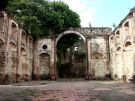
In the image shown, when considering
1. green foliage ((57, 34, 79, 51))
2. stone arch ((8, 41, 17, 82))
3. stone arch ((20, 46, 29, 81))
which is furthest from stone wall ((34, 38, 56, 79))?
stone arch ((8, 41, 17, 82))

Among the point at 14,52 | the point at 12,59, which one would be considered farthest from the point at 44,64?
the point at 12,59

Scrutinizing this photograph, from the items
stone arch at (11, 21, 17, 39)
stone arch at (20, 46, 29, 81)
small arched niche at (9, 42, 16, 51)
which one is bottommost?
stone arch at (20, 46, 29, 81)

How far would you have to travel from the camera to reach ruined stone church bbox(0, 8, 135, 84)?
21.0 m

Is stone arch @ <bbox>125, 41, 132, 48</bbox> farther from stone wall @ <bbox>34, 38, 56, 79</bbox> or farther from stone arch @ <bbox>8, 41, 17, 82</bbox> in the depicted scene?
stone arch @ <bbox>8, 41, 17, 82</bbox>

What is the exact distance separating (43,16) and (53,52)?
503cm

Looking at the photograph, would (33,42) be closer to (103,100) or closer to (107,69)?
(107,69)

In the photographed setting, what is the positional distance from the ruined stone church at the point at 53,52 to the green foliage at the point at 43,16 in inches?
64.2

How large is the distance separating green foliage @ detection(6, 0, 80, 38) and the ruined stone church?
5.35 ft

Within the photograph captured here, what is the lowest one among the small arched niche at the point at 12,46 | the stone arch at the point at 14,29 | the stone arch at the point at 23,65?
the stone arch at the point at 23,65

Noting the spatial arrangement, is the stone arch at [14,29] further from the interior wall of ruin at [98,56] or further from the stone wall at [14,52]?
the interior wall of ruin at [98,56]

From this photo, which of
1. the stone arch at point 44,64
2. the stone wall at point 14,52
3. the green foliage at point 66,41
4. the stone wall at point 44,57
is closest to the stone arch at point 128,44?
the stone wall at point 44,57

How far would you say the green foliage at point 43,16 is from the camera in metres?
29.2

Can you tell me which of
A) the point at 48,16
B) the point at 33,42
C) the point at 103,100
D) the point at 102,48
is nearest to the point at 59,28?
the point at 48,16

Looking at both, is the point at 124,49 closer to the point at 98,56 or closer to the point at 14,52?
the point at 98,56
